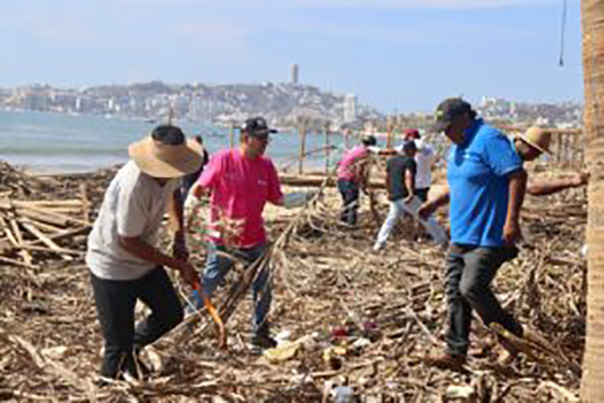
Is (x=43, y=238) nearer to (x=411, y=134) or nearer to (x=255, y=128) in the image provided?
(x=255, y=128)

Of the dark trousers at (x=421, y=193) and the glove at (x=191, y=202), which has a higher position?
the glove at (x=191, y=202)

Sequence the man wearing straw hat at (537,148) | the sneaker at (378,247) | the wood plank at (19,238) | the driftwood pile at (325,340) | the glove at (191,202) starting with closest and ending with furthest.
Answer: the driftwood pile at (325,340)
the man wearing straw hat at (537,148)
the glove at (191,202)
the wood plank at (19,238)
the sneaker at (378,247)

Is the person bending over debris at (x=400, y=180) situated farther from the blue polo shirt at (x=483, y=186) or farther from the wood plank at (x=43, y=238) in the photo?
the blue polo shirt at (x=483, y=186)

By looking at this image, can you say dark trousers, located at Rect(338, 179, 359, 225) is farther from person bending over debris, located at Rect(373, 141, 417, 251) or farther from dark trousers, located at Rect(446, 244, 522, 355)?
dark trousers, located at Rect(446, 244, 522, 355)

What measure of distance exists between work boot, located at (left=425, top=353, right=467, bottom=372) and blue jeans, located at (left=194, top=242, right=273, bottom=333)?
1.48m

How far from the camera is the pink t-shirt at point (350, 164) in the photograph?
23.3 ft

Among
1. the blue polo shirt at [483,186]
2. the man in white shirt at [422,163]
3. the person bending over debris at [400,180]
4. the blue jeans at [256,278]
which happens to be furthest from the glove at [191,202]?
the man in white shirt at [422,163]

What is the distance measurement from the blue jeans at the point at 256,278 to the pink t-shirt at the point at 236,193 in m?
0.06

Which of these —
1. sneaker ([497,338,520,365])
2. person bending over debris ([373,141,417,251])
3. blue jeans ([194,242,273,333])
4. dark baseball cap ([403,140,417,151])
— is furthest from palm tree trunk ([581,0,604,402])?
dark baseball cap ([403,140,417,151])

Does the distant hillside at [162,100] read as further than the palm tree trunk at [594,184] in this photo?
Yes

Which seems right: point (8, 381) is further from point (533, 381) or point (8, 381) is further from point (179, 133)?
point (533, 381)

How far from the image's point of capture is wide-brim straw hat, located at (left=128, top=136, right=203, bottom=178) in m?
4.43

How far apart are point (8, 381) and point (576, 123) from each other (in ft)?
77.4

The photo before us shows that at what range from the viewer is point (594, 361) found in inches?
155
